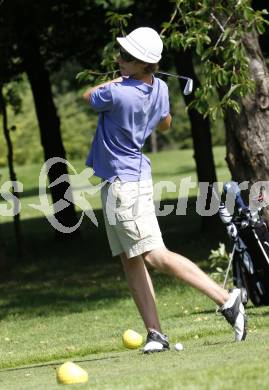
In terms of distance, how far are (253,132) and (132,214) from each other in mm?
4249

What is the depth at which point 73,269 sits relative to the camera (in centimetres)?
2005

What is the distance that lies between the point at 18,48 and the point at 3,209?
35.3 ft

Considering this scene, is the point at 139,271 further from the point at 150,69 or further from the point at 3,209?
the point at 3,209

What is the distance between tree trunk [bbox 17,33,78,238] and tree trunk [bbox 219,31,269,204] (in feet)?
38.0

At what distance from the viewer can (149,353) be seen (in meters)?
7.87

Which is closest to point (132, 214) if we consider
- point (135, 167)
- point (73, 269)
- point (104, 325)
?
point (135, 167)

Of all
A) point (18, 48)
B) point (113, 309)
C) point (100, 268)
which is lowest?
point (100, 268)

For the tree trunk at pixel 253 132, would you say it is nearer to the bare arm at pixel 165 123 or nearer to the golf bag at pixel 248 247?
the golf bag at pixel 248 247


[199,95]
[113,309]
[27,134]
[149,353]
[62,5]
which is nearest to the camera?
[149,353]

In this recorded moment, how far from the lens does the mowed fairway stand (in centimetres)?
638

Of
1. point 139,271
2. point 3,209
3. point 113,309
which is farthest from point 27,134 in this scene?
point 139,271

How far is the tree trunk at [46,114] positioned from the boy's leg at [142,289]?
15.3 meters

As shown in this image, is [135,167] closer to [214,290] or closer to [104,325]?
[214,290]

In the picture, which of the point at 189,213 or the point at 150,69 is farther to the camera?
the point at 189,213
